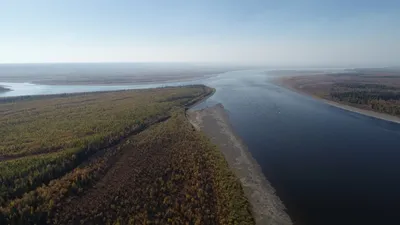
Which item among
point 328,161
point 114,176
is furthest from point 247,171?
point 114,176

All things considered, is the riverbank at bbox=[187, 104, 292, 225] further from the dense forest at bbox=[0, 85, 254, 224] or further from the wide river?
the dense forest at bbox=[0, 85, 254, 224]

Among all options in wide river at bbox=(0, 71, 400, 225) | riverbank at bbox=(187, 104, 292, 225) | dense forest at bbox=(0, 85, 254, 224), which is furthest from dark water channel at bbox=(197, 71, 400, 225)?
dense forest at bbox=(0, 85, 254, 224)

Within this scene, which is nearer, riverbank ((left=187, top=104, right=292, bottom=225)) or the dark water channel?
riverbank ((left=187, top=104, right=292, bottom=225))

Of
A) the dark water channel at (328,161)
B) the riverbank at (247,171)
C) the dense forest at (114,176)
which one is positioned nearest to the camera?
the dense forest at (114,176)

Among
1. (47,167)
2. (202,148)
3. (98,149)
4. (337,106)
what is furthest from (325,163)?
(337,106)

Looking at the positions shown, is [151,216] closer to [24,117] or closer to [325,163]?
[325,163]

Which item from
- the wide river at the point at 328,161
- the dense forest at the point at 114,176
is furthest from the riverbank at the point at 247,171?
the dense forest at the point at 114,176

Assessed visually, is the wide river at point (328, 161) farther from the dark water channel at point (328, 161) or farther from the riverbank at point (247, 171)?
the riverbank at point (247, 171)
